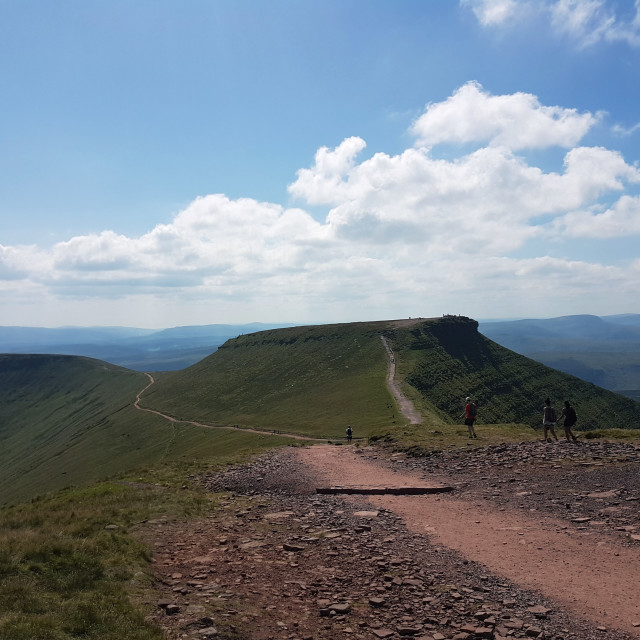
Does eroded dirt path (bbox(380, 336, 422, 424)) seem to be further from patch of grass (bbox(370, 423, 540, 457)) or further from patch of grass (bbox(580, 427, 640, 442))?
patch of grass (bbox(580, 427, 640, 442))

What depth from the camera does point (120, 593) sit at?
34.7 feet

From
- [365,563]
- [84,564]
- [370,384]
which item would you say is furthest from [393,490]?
[370,384]

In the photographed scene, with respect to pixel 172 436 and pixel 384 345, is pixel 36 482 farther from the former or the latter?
pixel 384 345

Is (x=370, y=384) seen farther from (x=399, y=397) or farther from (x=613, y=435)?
(x=613, y=435)

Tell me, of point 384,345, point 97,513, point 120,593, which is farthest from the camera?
point 384,345

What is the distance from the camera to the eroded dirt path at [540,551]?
9.76 metres

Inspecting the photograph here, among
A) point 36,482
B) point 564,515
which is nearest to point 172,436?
point 36,482

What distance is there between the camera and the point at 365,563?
12.4 meters

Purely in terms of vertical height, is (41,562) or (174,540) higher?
(41,562)

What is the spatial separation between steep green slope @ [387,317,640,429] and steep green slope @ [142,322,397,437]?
8.73 m

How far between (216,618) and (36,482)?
9895cm

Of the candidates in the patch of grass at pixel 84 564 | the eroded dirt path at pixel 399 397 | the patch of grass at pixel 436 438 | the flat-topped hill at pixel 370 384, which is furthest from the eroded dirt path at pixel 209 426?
the patch of grass at pixel 84 564

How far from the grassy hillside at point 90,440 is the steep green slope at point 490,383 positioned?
4066cm

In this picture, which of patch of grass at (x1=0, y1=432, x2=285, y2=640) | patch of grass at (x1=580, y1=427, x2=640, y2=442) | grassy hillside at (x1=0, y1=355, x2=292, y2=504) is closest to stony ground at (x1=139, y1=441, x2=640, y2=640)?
patch of grass at (x1=0, y1=432, x2=285, y2=640)
